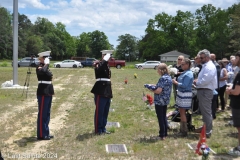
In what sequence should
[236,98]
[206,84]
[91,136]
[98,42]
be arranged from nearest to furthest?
[236,98] < [206,84] < [91,136] < [98,42]

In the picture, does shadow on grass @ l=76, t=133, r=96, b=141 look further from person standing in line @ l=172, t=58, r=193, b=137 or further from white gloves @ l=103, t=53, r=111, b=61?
person standing in line @ l=172, t=58, r=193, b=137

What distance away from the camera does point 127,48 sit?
85.2 m

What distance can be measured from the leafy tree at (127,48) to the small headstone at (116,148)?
3070 inches

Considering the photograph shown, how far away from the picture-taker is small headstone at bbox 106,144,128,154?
6039 mm

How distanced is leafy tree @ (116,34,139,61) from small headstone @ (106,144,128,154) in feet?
256

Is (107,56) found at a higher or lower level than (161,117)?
higher

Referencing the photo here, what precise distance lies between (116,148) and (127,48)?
79.5 metres

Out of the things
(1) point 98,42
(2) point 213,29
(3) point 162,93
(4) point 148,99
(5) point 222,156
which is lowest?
(5) point 222,156

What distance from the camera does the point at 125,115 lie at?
9.68 metres

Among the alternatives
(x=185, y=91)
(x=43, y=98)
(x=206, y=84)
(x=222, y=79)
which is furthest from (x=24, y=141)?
(x=222, y=79)

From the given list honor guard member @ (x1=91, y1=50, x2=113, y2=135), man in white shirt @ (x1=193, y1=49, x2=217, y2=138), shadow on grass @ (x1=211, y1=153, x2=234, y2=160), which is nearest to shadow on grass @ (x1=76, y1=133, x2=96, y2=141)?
honor guard member @ (x1=91, y1=50, x2=113, y2=135)
